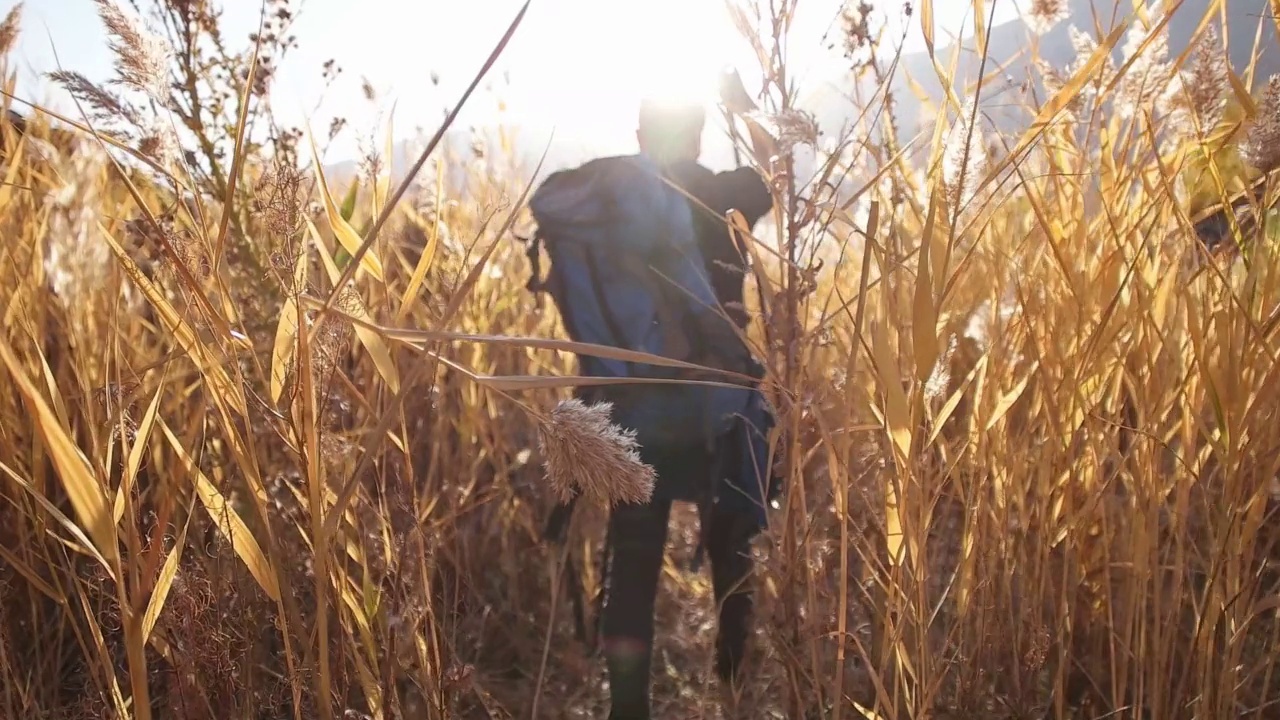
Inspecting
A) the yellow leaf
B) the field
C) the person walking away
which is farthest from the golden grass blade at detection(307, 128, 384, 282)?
the person walking away

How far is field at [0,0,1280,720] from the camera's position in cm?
60

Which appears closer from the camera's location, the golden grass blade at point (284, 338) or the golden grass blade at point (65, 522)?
the golden grass blade at point (65, 522)

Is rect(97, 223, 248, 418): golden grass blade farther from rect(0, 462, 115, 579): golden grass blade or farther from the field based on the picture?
rect(0, 462, 115, 579): golden grass blade

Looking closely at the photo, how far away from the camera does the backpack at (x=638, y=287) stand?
1274mm

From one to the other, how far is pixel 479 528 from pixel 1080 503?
1.21 meters

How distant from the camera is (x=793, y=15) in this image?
79 cm

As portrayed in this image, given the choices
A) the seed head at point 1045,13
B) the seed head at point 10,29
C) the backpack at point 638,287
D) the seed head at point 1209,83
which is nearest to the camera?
the seed head at point 1209,83

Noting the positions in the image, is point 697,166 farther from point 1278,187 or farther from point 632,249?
point 1278,187

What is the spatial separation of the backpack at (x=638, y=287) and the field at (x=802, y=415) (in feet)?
0.78

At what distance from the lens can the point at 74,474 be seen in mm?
448

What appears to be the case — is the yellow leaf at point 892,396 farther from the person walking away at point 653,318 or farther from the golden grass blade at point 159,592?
the person walking away at point 653,318

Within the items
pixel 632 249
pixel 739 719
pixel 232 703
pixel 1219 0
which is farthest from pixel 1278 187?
pixel 232 703

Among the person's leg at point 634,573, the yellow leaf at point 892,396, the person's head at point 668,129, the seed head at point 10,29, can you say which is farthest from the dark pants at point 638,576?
the seed head at point 10,29

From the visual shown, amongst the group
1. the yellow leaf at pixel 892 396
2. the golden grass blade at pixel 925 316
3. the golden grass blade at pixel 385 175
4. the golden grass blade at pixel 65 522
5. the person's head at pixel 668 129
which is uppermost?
the person's head at pixel 668 129
